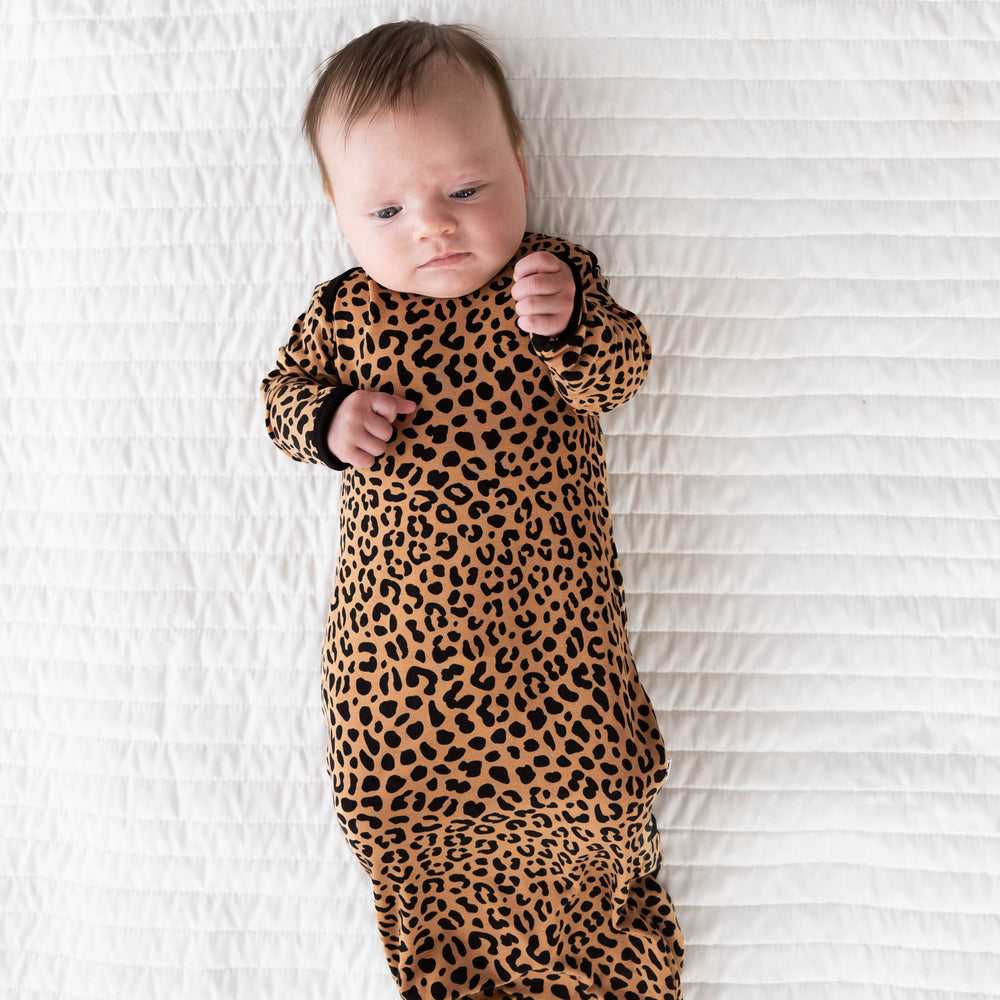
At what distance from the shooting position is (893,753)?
0.97 metres

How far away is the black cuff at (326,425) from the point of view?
0.85 metres

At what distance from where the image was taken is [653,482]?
0.99m

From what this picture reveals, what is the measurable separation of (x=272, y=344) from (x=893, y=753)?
2.87 ft

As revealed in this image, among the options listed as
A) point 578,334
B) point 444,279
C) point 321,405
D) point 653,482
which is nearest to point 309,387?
point 321,405

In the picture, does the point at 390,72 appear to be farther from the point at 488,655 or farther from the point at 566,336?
the point at 488,655

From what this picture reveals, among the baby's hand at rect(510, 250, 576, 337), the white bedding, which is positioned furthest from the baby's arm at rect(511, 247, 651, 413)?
the white bedding

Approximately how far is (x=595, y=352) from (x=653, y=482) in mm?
232

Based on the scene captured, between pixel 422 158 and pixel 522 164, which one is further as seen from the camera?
pixel 522 164

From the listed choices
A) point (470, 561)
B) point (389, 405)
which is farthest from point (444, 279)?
point (470, 561)

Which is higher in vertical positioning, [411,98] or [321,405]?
[411,98]

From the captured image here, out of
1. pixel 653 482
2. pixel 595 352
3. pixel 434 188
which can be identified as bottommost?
pixel 653 482

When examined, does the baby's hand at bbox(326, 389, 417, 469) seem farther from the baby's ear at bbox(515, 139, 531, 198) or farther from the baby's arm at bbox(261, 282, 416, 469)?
the baby's ear at bbox(515, 139, 531, 198)

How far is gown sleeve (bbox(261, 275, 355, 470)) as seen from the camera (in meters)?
0.86

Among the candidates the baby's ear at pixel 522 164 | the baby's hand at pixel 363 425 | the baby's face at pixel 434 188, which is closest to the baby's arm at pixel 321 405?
the baby's hand at pixel 363 425
